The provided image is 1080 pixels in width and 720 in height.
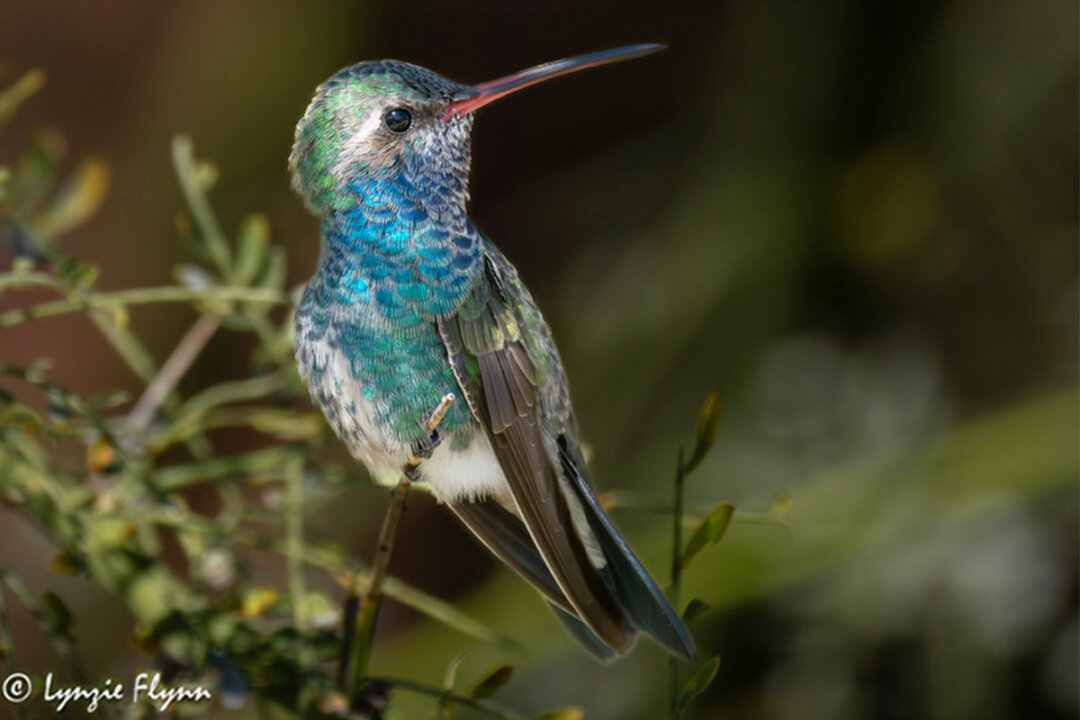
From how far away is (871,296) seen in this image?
87.4 inches

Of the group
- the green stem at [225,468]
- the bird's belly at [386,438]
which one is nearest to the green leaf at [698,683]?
the bird's belly at [386,438]

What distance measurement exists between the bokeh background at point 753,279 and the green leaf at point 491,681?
33.0 inches

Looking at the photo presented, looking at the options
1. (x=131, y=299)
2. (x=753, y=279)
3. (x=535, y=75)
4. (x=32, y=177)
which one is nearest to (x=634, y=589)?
(x=535, y=75)

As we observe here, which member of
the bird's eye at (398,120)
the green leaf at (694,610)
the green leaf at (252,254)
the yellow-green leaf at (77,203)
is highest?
the yellow-green leaf at (77,203)

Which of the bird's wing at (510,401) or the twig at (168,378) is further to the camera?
the twig at (168,378)

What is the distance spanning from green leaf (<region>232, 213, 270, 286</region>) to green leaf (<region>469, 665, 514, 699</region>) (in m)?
0.49

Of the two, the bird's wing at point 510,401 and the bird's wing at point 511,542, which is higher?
the bird's wing at point 510,401

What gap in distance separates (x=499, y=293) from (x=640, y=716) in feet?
3.91

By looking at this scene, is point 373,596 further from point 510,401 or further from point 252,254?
point 252,254

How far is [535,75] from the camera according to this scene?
70 cm

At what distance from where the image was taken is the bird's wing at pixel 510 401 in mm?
777

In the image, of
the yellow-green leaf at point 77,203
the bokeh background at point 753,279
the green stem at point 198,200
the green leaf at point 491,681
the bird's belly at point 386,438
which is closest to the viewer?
the green leaf at point 491,681

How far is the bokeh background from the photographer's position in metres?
1.82

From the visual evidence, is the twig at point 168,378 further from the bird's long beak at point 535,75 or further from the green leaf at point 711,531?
the green leaf at point 711,531
